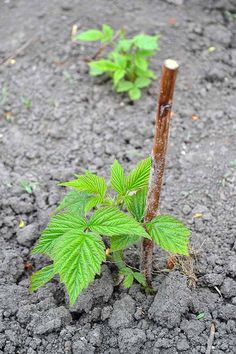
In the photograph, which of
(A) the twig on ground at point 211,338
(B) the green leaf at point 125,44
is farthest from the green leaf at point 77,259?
(B) the green leaf at point 125,44

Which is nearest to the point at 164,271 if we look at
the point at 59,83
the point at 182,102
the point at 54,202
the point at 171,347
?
the point at 171,347

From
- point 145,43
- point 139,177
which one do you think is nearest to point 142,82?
point 145,43

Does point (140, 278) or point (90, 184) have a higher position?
point (90, 184)

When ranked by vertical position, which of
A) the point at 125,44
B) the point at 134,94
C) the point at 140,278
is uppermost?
the point at 125,44

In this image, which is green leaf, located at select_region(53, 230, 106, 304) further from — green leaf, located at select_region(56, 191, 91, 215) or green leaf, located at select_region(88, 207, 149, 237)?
green leaf, located at select_region(56, 191, 91, 215)

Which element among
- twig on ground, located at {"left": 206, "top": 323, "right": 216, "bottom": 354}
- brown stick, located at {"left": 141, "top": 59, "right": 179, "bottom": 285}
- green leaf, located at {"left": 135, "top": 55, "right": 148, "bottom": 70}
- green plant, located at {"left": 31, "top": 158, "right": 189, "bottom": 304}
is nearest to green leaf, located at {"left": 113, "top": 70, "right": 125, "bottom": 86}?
green leaf, located at {"left": 135, "top": 55, "right": 148, "bottom": 70}

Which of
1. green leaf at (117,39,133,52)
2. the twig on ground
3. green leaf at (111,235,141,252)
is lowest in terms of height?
the twig on ground

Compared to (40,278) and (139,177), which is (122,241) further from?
(40,278)

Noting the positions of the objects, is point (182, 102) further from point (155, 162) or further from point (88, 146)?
point (155, 162)
